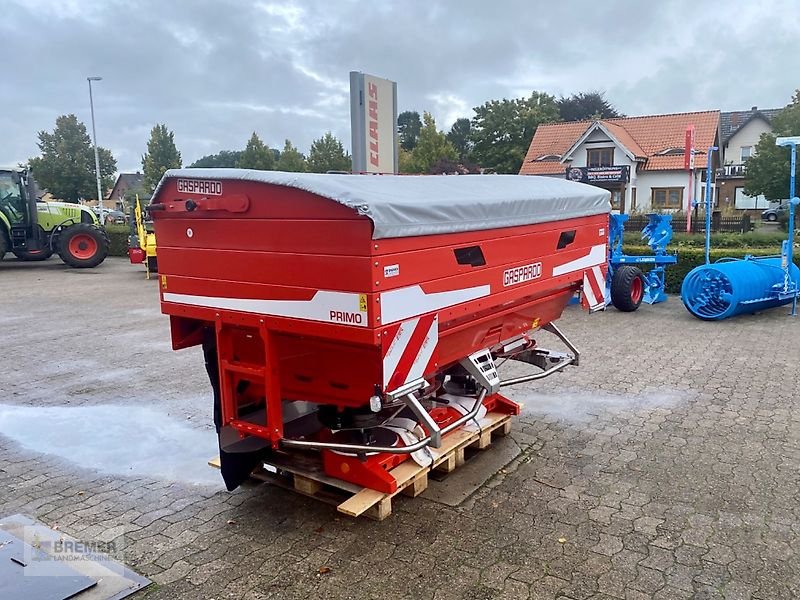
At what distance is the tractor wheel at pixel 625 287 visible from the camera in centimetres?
1005

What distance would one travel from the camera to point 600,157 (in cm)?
3403

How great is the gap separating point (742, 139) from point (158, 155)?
138ft

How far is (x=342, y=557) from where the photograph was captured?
3.43 metres

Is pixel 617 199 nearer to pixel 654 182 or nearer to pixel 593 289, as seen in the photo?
pixel 654 182

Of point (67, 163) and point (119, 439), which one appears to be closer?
point (119, 439)

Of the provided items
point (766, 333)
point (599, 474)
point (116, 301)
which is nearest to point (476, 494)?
point (599, 474)

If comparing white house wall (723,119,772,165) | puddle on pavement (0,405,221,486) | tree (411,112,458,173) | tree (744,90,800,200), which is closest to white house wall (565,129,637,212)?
tree (744,90,800,200)

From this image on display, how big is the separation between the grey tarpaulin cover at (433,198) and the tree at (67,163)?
35.3 metres

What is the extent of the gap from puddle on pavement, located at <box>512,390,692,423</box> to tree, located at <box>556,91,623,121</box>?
164 feet

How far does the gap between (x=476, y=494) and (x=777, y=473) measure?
2080 mm

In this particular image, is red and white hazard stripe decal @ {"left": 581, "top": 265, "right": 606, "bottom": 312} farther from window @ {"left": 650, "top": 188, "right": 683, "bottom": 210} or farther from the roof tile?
window @ {"left": 650, "top": 188, "right": 683, "bottom": 210}

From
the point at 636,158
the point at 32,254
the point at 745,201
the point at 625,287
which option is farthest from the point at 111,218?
the point at 745,201

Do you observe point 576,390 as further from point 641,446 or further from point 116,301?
point 116,301

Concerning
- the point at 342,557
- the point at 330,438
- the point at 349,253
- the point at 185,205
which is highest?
the point at 185,205
